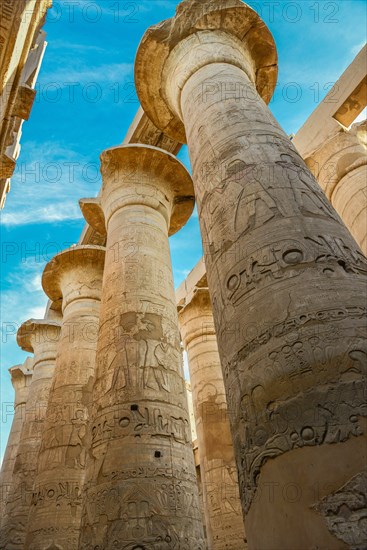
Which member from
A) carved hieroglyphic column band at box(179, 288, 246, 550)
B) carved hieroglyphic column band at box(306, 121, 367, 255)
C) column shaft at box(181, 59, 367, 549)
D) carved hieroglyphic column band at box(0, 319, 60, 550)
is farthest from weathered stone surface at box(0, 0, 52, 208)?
carved hieroglyphic column band at box(179, 288, 246, 550)

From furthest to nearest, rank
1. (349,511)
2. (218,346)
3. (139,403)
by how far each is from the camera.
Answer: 1. (139,403)
2. (218,346)
3. (349,511)

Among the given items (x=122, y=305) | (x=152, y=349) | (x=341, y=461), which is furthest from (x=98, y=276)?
(x=341, y=461)

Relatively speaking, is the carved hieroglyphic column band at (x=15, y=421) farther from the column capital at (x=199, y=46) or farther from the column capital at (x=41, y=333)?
the column capital at (x=199, y=46)

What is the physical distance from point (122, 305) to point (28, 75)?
10.1 ft

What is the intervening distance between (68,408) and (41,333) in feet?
15.3

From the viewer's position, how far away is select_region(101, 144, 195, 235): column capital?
7457 millimetres

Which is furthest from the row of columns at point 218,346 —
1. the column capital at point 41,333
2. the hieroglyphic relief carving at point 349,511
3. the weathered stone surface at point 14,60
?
the column capital at point 41,333

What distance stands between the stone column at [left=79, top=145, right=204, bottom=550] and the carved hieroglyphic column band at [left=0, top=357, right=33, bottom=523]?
8.04m

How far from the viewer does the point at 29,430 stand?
9477 millimetres

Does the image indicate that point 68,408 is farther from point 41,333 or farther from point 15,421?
point 15,421

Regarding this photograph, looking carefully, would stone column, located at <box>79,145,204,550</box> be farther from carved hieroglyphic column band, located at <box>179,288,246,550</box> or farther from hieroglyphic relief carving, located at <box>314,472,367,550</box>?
carved hieroglyphic column band, located at <box>179,288,246,550</box>

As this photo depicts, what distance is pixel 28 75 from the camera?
5004 millimetres

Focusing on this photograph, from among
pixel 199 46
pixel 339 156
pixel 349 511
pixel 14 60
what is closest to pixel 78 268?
pixel 199 46

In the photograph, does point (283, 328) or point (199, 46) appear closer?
point (283, 328)
